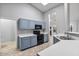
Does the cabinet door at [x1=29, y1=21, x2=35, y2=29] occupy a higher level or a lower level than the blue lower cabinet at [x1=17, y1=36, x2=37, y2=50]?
higher

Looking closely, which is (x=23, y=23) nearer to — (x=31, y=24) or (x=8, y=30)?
(x=31, y=24)

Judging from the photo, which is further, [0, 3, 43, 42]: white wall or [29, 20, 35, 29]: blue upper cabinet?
[29, 20, 35, 29]: blue upper cabinet

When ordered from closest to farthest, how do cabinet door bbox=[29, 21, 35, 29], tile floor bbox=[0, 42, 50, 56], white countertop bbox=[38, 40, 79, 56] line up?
white countertop bbox=[38, 40, 79, 56], tile floor bbox=[0, 42, 50, 56], cabinet door bbox=[29, 21, 35, 29]

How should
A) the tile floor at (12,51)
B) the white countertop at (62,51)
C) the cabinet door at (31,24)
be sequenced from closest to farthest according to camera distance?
the white countertop at (62,51)
the tile floor at (12,51)
the cabinet door at (31,24)

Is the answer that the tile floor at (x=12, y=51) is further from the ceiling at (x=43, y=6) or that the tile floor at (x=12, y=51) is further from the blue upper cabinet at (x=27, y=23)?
the ceiling at (x=43, y=6)

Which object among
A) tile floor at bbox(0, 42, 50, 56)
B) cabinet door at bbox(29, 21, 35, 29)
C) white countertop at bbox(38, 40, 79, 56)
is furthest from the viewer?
cabinet door at bbox(29, 21, 35, 29)

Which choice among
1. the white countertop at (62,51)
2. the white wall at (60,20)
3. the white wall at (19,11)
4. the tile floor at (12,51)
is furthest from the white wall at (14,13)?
the white countertop at (62,51)

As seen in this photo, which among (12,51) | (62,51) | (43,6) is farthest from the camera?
(43,6)

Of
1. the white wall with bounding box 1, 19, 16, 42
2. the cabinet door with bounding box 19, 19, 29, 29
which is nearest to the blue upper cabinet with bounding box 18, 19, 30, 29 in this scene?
the cabinet door with bounding box 19, 19, 29, 29

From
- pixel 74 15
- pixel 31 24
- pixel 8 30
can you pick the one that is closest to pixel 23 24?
pixel 31 24

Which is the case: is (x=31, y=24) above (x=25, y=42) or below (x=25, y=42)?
above

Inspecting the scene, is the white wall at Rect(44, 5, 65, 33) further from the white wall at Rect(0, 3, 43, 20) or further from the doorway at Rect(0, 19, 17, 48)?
the doorway at Rect(0, 19, 17, 48)

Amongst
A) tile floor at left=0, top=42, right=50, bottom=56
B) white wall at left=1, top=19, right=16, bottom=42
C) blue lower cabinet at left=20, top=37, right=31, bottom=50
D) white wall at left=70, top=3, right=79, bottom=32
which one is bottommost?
tile floor at left=0, top=42, right=50, bottom=56

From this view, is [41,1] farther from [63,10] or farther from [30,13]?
[63,10]
